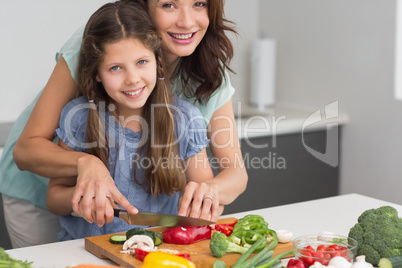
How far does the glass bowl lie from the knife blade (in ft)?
0.79

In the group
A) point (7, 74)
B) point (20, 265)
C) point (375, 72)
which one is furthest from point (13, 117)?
point (20, 265)

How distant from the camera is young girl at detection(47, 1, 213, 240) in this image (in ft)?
5.15

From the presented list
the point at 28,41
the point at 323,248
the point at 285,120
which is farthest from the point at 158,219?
the point at 28,41

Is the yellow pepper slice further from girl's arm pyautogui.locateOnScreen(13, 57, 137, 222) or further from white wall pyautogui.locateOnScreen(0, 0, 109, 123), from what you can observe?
white wall pyautogui.locateOnScreen(0, 0, 109, 123)

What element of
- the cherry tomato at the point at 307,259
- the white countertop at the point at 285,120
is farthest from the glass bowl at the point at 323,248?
the white countertop at the point at 285,120

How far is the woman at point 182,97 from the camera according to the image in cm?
143

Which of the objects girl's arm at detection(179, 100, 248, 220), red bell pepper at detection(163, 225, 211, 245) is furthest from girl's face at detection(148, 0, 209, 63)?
red bell pepper at detection(163, 225, 211, 245)

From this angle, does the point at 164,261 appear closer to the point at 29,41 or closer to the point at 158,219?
the point at 158,219

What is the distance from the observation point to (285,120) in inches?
112

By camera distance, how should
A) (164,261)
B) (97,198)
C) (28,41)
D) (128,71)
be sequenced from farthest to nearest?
(28,41) → (128,71) → (97,198) → (164,261)

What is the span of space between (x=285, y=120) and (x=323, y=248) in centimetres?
167

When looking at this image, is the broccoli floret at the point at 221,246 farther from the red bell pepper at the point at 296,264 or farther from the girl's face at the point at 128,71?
the girl's face at the point at 128,71

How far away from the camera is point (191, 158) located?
1717 millimetres

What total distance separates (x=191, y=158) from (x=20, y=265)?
825 millimetres
